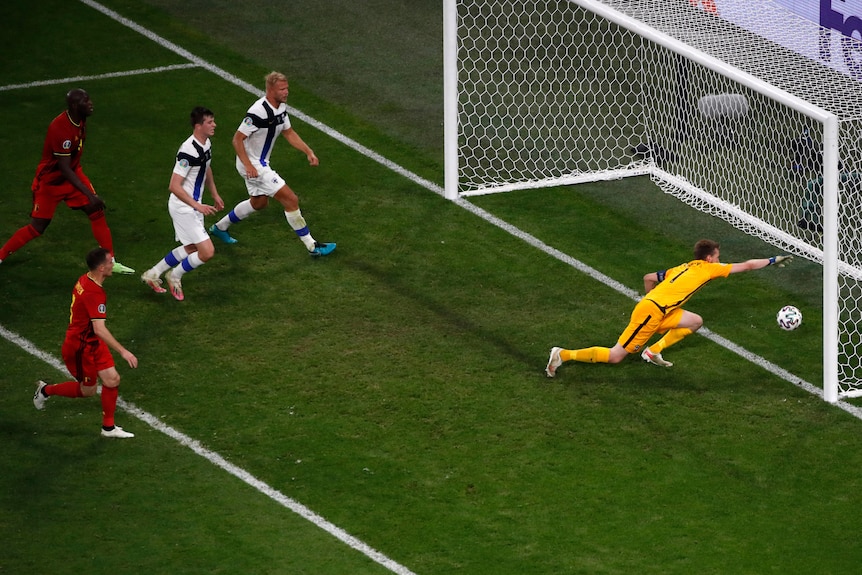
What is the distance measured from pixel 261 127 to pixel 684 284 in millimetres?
3973

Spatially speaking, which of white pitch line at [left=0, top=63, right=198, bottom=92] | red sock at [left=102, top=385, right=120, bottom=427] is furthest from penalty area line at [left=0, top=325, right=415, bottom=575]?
white pitch line at [left=0, top=63, right=198, bottom=92]

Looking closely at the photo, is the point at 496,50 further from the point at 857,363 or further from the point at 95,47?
the point at 857,363

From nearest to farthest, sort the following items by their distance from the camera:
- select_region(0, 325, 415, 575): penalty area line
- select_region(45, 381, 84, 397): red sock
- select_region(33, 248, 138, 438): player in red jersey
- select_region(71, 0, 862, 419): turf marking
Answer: select_region(0, 325, 415, 575): penalty area line < select_region(33, 248, 138, 438): player in red jersey < select_region(45, 381, 84, 397): red sock < select_region(71, 0, 862, 419): turf marking

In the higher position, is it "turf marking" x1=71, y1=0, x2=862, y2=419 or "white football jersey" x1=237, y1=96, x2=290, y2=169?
"white football jersey" x1=237, y1=96, x2=290, y2=169

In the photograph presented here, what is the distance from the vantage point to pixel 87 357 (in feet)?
33.0

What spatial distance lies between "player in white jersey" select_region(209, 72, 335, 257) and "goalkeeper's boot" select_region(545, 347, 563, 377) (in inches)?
111

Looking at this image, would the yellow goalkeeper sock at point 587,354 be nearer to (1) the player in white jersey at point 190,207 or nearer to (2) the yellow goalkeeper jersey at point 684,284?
(2) the yellow goalkeeper jersey at point 684,284

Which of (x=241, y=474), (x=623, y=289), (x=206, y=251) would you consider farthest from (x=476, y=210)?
(x=241, y=474)

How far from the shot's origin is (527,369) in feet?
37.4

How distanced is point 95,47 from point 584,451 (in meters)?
9.97

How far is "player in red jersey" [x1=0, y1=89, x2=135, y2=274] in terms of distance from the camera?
12.1 meters

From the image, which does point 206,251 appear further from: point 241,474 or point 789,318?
point 789,318

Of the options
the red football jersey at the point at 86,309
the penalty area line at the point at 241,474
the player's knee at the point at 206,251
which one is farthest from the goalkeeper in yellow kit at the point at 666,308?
the red football jersey at the point at 86,309

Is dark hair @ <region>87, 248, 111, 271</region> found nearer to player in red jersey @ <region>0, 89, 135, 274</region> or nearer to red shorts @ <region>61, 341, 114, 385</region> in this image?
red shorts @ <region>61, 341, 114, 385</region>
